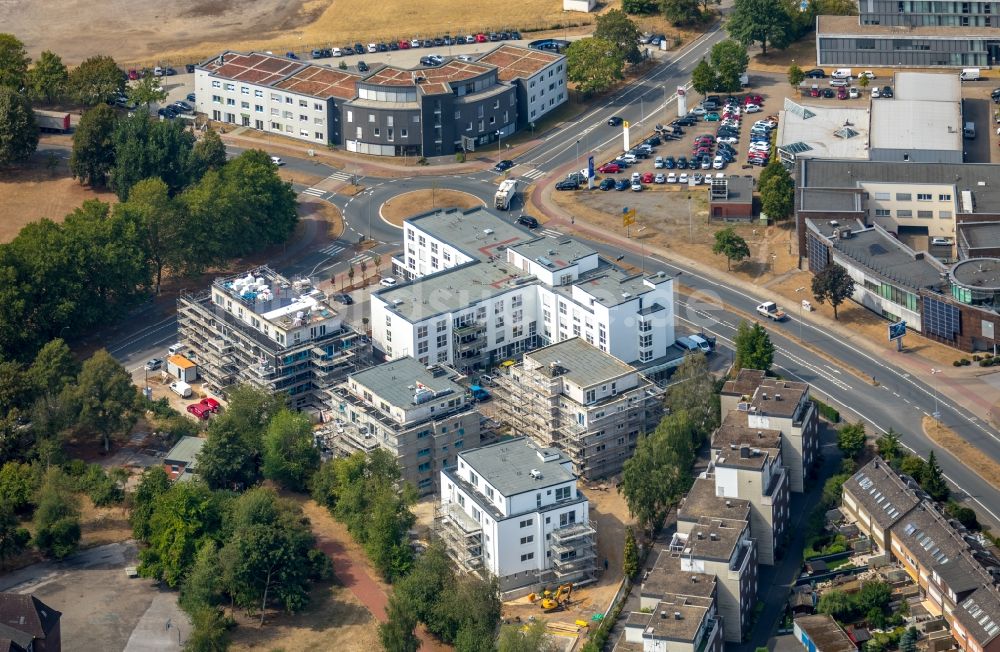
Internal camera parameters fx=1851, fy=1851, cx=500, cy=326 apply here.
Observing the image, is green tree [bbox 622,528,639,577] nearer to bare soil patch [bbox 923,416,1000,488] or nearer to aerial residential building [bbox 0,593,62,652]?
bare soil patch [bbox 923,416,1000,488]

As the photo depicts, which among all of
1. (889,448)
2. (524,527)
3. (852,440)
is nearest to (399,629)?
(524,527)

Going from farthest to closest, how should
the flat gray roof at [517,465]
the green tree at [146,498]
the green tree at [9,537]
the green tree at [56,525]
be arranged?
the green tree at [146,498] → the green tree at [56,525] → the green tree at [9,537] → the flat gray roof at [517,465]

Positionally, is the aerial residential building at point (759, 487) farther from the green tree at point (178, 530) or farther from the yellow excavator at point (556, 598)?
the green tree at point (178, 530)

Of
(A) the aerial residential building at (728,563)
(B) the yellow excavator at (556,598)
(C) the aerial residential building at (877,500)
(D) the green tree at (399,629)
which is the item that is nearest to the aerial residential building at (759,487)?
(A) the aerial residential building at (728,563)

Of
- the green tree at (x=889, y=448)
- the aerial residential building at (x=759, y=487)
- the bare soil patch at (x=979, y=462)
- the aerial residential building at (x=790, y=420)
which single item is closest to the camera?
the aerial residential building at (x=759, y=487)

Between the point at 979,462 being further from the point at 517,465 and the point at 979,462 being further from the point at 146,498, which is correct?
the point at 146,498

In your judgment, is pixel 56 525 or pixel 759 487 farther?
pixel 56 525

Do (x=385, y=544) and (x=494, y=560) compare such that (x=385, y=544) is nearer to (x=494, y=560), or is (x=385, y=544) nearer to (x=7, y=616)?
(x=494, y=560)
